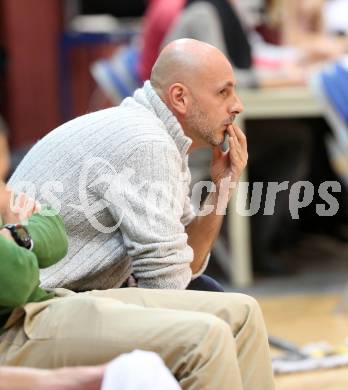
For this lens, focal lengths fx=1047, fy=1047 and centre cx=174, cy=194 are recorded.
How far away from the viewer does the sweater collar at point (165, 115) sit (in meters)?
2.32

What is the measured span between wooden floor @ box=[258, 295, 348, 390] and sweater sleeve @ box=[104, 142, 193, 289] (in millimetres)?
1067

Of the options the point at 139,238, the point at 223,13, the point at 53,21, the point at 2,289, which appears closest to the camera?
the point at 2,289

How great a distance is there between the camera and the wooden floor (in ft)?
10.4

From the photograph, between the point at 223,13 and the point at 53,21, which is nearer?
the point at 223,13

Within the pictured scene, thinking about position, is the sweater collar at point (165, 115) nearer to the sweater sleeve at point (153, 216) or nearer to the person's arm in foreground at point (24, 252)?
the sweater sleeve at point (153, 216)

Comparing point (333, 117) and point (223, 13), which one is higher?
point (223, 13)

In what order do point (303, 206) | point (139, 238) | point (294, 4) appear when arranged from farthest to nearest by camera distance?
point (294, 4), point (303, 206), point (139, 238)

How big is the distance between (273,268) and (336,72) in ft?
3.73

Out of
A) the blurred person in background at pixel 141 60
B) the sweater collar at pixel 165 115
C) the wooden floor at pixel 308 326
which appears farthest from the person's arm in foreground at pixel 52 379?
the blurred person in background at pixel 141 60

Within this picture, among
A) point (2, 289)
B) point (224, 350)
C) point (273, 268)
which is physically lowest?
point (273, 268)

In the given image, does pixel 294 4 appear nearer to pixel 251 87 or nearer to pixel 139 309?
pixel 251 87

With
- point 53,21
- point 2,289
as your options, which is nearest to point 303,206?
point 53,21

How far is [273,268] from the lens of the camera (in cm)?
475

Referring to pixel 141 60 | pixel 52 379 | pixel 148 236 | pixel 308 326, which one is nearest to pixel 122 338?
pixel 52 379
